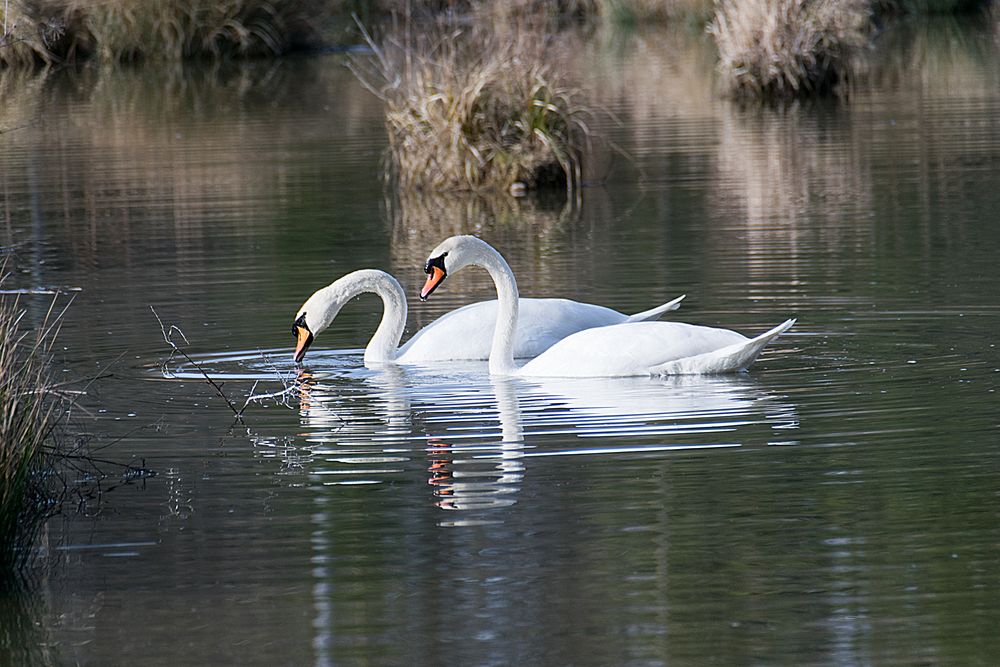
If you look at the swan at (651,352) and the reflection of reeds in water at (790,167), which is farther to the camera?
the reflection of reeds in water at (790,167)

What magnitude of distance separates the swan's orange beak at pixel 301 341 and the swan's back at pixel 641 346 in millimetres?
1674

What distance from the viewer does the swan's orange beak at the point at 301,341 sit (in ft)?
34.8

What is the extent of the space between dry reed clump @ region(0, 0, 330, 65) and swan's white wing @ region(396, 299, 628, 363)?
28300 mm

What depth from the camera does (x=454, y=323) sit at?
36.1 ft

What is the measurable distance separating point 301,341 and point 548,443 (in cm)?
286

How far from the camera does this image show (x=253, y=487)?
751 centimetres

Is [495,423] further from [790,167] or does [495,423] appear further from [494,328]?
[790,167]

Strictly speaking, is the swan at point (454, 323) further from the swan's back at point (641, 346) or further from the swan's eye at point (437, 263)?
the swan's back at point (641, 346)

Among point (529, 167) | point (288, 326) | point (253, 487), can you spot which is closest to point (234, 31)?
point (529, 167)

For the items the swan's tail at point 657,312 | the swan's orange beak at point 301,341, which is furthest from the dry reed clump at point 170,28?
the swan's tail at point 657,312

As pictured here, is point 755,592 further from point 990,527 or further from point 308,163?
point 308,163

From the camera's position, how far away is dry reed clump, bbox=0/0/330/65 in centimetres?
3847

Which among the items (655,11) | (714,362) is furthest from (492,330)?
(655,11)

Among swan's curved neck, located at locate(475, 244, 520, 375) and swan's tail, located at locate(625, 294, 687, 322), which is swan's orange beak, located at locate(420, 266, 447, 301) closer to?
swan's curved neck, located at locate(475, 244, 520, 375)
